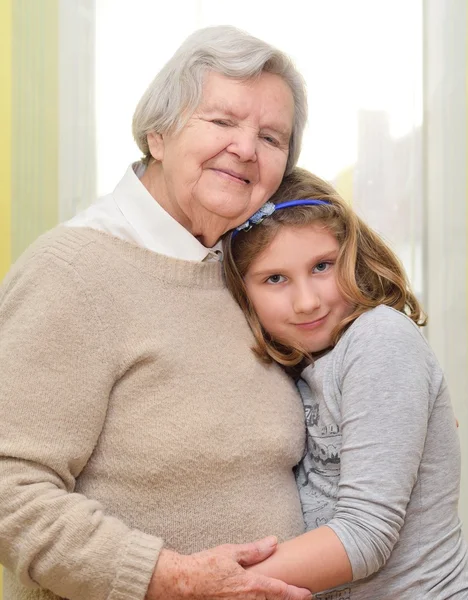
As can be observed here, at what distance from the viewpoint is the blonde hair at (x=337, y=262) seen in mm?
1558

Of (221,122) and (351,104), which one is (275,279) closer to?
(221,122)

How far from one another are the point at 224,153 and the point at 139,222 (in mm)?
212

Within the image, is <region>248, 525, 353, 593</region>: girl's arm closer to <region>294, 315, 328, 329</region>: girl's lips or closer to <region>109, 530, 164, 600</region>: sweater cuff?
<region>109, 530, 164, 600</region>: sweater cuff

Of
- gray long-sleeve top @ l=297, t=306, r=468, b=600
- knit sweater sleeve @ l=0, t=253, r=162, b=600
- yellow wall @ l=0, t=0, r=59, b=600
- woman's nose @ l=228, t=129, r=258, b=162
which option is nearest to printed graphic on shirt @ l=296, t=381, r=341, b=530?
gray long-sleeve top @ l=297, t=306, r=468, b=600

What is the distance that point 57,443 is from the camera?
4.06ft

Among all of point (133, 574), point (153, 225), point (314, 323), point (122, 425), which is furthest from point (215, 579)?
point (153, 225)

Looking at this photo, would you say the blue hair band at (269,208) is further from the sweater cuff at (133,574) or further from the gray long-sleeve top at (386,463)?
the sweater cuff at (133,574)

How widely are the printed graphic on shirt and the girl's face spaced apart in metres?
0.15

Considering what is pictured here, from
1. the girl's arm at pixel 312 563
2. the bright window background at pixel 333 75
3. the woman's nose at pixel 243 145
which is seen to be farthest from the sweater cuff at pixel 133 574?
the bright window background at pixel 333 75

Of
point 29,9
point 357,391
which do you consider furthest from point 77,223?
point 29,9

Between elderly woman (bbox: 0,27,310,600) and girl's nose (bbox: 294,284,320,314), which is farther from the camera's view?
girl's nose (bbox: 294,284,320,314)

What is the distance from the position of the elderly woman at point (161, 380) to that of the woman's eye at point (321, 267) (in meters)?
0.17

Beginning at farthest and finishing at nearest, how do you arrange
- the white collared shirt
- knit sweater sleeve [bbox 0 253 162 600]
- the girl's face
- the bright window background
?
the bright window background
the girl's face
the white collared shirt
knit sweater sleeve [bbox 0 253 162 600]

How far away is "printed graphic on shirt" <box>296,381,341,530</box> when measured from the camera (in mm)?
1476
